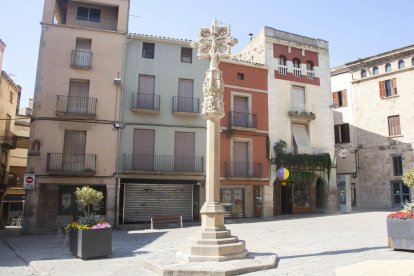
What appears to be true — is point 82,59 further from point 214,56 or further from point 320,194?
point 320,194

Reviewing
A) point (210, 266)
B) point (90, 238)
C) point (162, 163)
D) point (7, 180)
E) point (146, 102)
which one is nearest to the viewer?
point (210, 266)

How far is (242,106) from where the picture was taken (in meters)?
23.8

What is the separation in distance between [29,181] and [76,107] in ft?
15.7

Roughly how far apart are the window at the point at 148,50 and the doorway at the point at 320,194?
1562cm

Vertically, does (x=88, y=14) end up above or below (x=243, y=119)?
above

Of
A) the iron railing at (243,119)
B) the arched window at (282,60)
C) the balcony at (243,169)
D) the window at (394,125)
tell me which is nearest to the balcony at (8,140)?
the balcony at (243,169)

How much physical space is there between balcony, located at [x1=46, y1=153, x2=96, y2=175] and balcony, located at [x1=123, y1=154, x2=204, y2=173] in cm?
189

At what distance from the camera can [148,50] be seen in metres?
22.1

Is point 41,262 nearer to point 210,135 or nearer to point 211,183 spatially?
point 211,183

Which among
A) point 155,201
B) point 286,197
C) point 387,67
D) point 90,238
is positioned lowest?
point 90,238

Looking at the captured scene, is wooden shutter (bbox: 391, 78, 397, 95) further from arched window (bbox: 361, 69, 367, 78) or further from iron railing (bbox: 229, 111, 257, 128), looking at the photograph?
iron railing (bbox: 229, 111, 257, 128)

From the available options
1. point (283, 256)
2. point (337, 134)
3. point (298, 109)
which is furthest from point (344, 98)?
point (283, 256)

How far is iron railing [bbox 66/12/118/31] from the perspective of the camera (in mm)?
21438

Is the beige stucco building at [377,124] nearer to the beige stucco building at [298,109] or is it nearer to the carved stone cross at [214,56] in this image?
the beige stucco building at [298,109]
